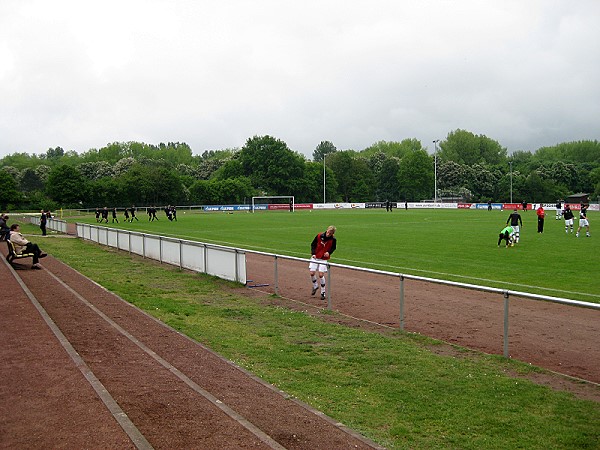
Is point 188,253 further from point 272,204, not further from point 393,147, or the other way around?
point 393,147

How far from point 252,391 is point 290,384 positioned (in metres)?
0.66

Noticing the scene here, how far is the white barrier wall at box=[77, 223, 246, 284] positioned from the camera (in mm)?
17641

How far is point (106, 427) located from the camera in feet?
19.2

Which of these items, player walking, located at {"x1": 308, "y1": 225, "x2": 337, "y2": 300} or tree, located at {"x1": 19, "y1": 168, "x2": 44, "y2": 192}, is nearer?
player walking, located at {"x1": 308, "y1": 225, "x2": 337, "y2": 300}

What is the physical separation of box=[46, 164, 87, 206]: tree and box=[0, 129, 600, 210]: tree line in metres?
Result: 0.15

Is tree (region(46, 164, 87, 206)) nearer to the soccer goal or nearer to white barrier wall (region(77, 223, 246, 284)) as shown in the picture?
the soccer goal

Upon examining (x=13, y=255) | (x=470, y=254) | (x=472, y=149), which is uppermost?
(x=472, y=149)

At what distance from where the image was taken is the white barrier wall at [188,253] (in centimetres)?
1764

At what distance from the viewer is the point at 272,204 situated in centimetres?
10050

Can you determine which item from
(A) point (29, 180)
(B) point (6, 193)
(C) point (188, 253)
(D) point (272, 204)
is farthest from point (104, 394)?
(A) point (29, 180)

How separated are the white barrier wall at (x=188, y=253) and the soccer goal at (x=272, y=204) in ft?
212

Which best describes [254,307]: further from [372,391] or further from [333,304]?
[372,391]

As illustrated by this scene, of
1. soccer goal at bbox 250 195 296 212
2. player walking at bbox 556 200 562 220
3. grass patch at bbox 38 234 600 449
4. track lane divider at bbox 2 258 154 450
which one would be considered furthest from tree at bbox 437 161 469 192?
track lane divider at bbox 2 258 154 450

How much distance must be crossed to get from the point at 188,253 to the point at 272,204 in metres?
79.8
